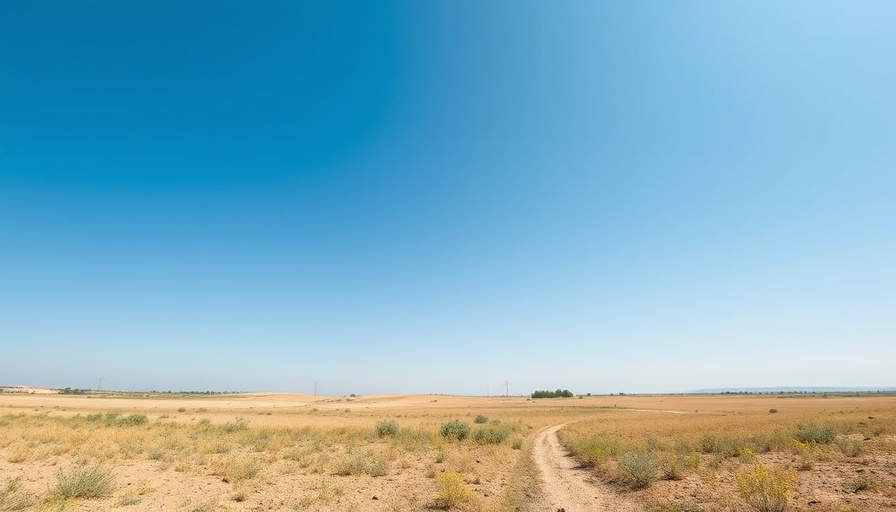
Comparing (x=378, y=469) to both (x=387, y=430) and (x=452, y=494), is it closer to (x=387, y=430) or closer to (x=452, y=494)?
(x=452, y=494)

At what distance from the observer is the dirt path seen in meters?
12.5

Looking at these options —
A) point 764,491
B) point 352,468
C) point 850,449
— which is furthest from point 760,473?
point 352,468

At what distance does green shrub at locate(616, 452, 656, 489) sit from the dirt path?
868mm

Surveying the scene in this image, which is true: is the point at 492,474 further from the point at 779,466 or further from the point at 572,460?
the point at 779,466

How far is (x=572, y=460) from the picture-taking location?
70.9ft

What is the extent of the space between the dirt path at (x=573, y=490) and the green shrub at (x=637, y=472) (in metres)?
0.87

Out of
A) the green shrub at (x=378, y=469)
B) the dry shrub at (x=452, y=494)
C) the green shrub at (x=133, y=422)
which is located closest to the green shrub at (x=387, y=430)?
the green shrub at (x=378, y=469)

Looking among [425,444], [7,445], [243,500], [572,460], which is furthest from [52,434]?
[572,460]

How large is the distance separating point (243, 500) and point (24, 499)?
562 cm

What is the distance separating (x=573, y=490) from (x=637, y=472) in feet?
7.93

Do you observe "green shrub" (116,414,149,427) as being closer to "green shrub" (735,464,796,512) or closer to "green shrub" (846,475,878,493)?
"green shrub" (735,464,796,512)

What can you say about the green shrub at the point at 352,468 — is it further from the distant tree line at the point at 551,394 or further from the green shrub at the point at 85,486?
the distant tree line at the point at 551,394

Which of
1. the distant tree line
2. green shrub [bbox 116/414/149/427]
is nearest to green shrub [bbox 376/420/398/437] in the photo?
green shrub [bbox 116/414/149/427]

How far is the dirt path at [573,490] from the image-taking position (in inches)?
492
